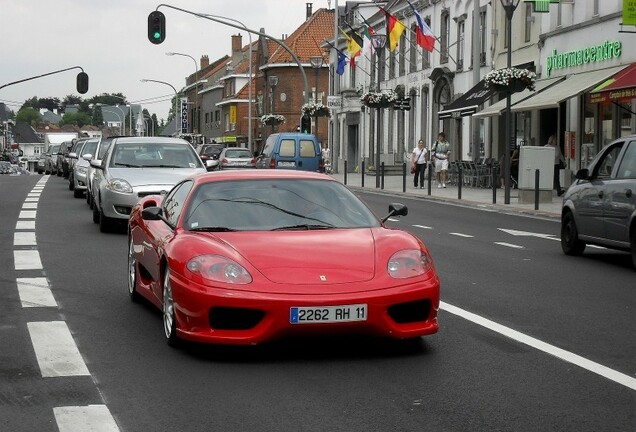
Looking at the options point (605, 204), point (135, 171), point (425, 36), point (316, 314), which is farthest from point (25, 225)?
point (425, 36)

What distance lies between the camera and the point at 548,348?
27.2 ft

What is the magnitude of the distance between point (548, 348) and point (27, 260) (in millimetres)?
7796

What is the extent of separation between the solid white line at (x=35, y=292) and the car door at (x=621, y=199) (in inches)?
260

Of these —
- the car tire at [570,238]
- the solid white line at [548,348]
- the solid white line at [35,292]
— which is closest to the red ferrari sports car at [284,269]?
the solid white line at [548,348]

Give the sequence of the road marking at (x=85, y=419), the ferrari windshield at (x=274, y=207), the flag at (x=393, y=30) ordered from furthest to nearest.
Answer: the flag at (x=393, y=30) → the ferrari windshield at (x=274, y=207) → the road marking at (x=85, y=419)

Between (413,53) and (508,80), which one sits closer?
(508,80)

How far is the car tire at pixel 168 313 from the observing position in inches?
324

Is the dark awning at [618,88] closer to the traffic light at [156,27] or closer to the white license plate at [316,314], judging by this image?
the traffic light at [156,27]

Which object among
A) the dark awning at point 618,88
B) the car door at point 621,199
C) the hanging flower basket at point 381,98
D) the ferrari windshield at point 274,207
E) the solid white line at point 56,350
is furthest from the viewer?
the hanging flower basket at point 381,98

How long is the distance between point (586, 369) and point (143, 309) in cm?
412

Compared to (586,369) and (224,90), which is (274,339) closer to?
(586,369)

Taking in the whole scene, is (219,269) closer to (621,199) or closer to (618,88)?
(621,199)

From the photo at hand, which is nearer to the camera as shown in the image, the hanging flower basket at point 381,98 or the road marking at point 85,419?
the road marking at point 85,419

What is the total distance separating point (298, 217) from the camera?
892 cm
